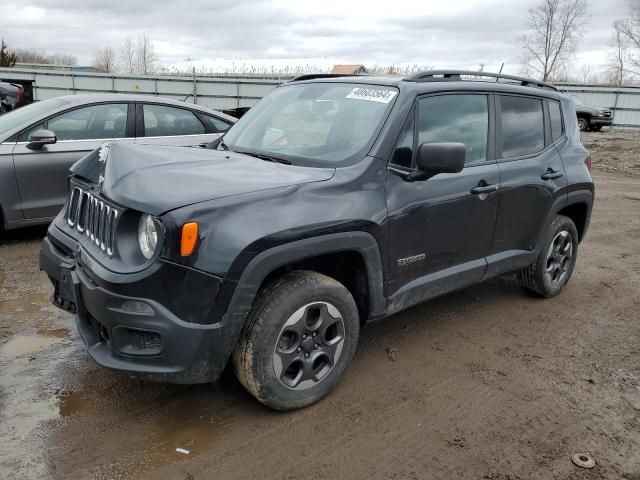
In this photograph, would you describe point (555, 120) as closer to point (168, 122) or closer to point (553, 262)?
point (553, 262)

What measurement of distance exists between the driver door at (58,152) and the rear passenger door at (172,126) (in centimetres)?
22

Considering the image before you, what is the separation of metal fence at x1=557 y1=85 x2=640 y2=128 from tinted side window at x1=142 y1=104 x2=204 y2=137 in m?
23.1

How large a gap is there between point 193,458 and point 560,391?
2.21m

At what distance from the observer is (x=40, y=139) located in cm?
557

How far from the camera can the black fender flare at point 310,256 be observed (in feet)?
8.73

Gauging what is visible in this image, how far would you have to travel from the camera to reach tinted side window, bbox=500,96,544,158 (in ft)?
13.7

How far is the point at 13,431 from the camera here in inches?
111

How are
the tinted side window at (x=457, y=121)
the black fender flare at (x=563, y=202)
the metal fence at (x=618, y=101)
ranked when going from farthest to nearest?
the metal fence at (x=618, y=101) → the black fender flare at (x=563, y=202) → the tinted side window at (x=457, y=121)

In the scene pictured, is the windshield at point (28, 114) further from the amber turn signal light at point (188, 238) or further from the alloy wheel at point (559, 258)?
the alloy wheel at point (559, 258)

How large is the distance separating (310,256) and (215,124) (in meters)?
4.44

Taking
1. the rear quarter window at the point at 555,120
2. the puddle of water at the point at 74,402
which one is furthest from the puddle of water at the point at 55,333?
the rear quarter window at the point at 555,120

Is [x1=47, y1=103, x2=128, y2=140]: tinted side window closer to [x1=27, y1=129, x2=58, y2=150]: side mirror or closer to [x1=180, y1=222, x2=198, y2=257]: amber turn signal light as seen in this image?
[x1=27, y1=129, x2=58, y2=150]: side mirror

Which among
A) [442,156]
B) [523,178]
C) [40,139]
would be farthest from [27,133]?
[523,178]

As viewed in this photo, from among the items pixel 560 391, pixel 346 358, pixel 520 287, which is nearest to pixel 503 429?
pixel 560 391
